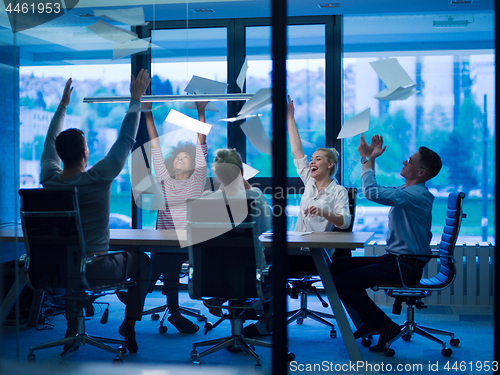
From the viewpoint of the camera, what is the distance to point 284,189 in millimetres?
2096

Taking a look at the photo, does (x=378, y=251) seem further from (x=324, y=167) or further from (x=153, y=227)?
(x=153, y=227)

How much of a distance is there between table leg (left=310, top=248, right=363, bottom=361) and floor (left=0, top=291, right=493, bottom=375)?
0.27ft

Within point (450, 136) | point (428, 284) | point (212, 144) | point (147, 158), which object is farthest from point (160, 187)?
point (450, 136)

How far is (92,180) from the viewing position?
2.80 meters

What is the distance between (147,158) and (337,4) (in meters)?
2.48

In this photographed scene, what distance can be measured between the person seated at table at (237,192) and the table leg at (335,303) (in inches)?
21.5

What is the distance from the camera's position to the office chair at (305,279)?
150 inches

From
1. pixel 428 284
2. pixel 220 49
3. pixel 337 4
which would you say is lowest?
pixel 428 284

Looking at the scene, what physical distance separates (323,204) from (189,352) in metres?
1.46

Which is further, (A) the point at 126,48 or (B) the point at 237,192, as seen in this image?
(A) the point at 126,48

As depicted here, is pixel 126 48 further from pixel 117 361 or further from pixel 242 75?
pixel 117 361

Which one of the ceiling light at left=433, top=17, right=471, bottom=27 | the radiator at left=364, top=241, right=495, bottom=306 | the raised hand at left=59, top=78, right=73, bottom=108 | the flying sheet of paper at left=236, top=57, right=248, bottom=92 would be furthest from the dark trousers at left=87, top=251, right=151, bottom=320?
the ceiling light at left=433, top=17, right=471, bottom=27

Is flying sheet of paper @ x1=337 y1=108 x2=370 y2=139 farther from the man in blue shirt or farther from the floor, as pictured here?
the floor

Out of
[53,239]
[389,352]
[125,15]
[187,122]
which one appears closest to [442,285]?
[389,352]
